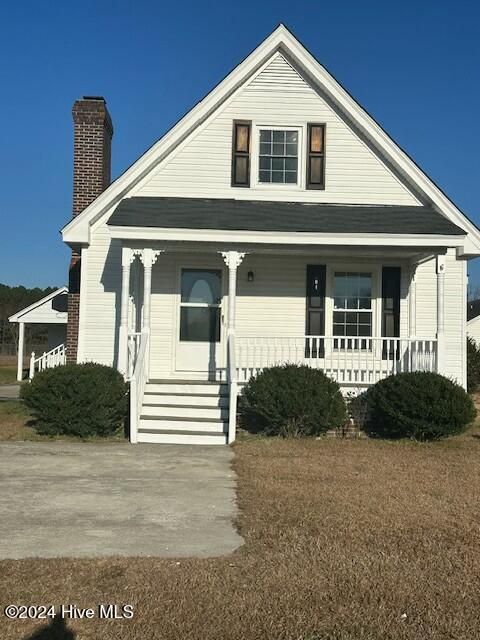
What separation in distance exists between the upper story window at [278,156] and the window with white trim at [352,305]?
2.27 metres

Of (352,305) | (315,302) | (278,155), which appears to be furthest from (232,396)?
(278,155)

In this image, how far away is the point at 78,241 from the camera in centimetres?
1270

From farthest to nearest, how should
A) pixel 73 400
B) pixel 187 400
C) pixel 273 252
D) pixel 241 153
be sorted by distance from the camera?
pixel 241 153 < pixel 273 252 < pixel 187 400 < pixel 73 400

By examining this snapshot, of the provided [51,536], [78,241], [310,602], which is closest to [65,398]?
[78,241]

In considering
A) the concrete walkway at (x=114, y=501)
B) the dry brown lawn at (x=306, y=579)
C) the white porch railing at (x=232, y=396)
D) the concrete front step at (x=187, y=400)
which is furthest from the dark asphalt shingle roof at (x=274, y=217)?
the dry brown lawn at (x=306, y=579)

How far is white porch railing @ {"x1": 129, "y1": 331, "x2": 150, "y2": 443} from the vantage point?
10336mm

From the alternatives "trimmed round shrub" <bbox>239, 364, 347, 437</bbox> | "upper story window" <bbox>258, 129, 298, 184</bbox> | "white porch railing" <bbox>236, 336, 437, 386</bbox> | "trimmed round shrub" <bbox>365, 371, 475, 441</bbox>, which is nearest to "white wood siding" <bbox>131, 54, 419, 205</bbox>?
"upper story window" <bbox>258, 129, 298, 184</bbox>

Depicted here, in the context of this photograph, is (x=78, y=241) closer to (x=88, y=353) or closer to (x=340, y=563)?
(x=88, y=353)

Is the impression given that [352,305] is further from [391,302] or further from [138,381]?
[138,381]

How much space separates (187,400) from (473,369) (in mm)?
12405

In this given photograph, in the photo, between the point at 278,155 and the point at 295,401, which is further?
the point at 278,155

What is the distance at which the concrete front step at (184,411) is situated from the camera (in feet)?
35.8

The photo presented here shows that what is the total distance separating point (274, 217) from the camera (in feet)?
39.4

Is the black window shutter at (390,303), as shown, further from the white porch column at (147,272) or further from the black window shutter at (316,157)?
the white porch column at (147,272)
